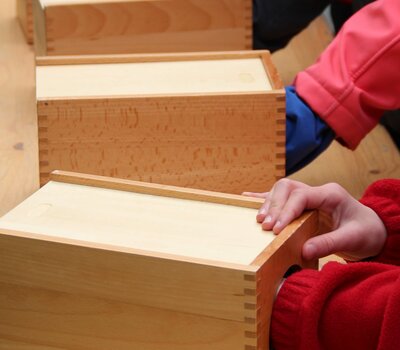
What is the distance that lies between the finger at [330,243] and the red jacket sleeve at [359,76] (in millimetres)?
466

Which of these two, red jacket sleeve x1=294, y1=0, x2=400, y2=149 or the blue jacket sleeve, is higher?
red jacket sleeve x1=294, y1=0, x2=400, y2=149

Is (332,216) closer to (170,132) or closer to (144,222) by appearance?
(144,222)

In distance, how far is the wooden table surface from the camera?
1521mm

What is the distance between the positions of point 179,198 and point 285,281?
0.54 feet

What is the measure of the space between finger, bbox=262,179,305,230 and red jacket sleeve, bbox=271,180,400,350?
0.19ft

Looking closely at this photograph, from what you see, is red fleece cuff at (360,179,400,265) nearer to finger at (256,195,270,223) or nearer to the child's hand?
the child's hand

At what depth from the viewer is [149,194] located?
1023 millimetres

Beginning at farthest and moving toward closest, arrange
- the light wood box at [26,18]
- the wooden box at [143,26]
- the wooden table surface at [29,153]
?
the light wood box at [26,18], the wooden box at [143,26], the wooden table surface at [29,153]

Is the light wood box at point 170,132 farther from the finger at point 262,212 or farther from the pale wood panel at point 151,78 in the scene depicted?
the finger at point 262,212

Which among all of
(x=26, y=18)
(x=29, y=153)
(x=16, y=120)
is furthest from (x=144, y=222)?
(x=26, y=18)

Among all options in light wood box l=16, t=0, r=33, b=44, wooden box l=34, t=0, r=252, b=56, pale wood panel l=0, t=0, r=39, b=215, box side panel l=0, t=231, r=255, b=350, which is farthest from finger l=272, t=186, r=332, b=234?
light wood box l=16, t=0, r=33, b=44

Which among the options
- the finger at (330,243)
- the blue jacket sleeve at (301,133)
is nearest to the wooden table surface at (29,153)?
the blue jacket sleeve at (301,133)

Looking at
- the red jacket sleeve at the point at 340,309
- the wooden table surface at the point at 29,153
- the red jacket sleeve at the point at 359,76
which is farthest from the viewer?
the wooden table surface at the point at 29,153

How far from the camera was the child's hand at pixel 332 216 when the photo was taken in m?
0.95
